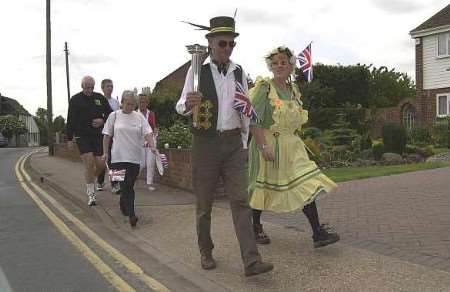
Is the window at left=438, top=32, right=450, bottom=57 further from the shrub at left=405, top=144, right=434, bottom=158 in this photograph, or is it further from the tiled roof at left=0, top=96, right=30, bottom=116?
the tiled roof at left=0, top=96, right=30, bottom=116

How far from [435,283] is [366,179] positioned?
22.8ft

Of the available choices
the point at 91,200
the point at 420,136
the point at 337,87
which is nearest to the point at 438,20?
the point at 337,87

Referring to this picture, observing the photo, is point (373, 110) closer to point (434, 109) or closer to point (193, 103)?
point (434, 109)

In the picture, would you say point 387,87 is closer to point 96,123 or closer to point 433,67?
point 433,67

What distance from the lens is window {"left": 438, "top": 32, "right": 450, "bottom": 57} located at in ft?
88.6

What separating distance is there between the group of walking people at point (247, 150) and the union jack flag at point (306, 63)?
5.21 ft

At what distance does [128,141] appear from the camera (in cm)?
766

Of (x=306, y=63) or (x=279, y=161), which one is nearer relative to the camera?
(x=279, y=161)

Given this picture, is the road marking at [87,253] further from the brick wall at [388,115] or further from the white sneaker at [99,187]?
the brick wall at [388,115]

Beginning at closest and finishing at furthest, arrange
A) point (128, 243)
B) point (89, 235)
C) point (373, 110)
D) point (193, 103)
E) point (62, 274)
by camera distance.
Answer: point (193, 103), point (62, 274), point (128, 243), point (89, 235), point (373, 110)

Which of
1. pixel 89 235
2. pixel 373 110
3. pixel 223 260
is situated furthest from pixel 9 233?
pixel 373 110

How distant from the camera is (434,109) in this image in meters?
27.2

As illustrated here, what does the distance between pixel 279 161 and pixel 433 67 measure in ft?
79.6

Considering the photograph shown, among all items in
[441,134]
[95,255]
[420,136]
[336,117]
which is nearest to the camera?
[95,255]
